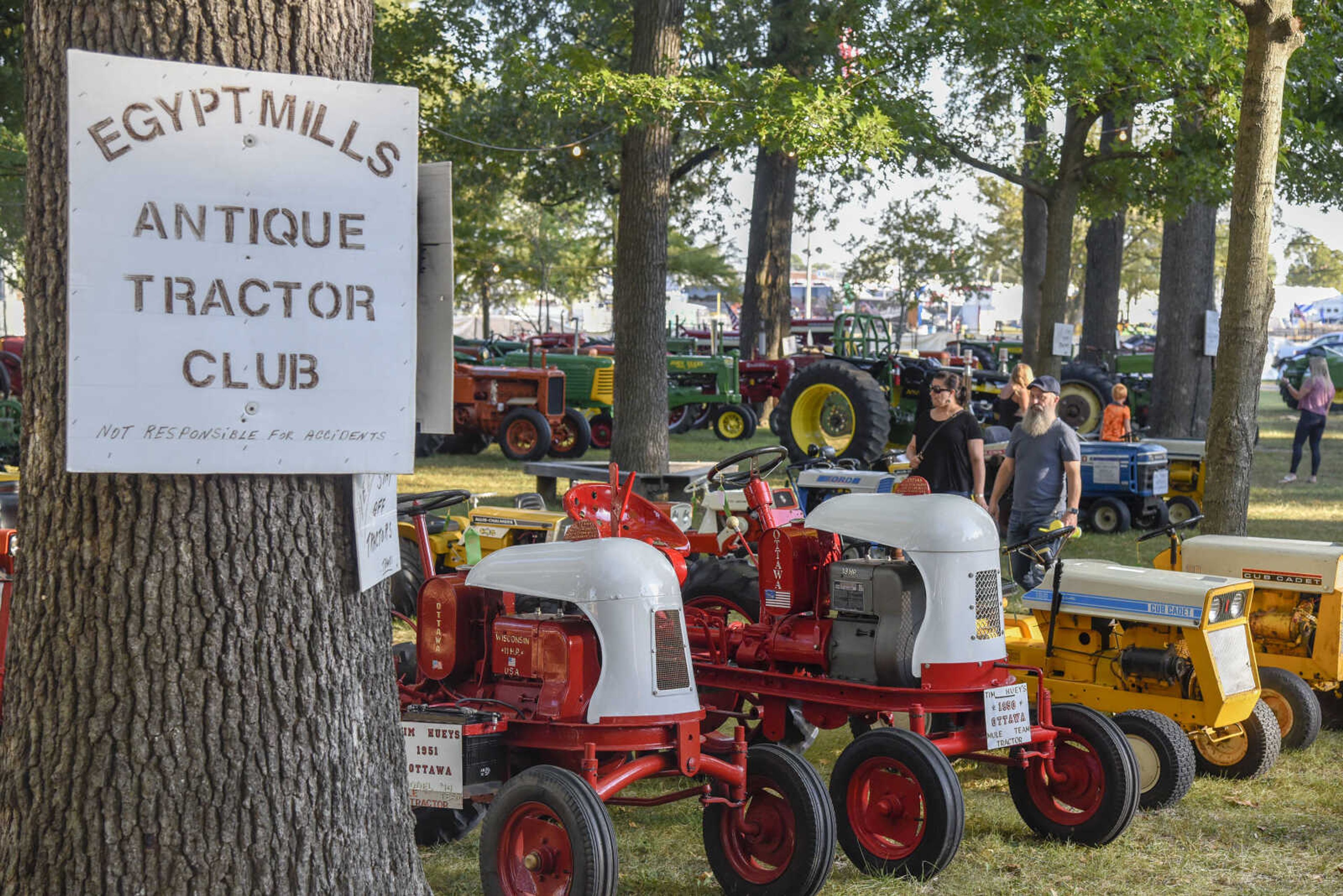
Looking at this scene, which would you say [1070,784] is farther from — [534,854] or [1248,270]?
[1248,270]

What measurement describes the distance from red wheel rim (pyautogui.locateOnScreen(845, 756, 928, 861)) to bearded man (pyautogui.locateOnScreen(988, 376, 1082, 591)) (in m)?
3.46

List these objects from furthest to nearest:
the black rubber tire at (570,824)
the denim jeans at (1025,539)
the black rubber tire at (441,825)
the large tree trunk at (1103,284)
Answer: the large tree trunk at (1103,284) → the denim jeans at (1025,539) → the black rubber tire at (441,825) → the black rubber tire at (570,824)

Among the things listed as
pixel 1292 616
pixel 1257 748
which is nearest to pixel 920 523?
pixel 1257 748

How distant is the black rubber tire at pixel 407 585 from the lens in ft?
26.2

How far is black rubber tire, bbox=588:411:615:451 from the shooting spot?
61.6 feet

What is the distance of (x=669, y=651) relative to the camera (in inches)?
169

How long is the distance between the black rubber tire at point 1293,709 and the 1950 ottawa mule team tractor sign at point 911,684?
1572 millimetres

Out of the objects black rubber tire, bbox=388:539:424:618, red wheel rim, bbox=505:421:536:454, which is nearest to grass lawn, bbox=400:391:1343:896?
black rubber tire, bbox=388:539:424:618

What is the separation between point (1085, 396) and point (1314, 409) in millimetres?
2688

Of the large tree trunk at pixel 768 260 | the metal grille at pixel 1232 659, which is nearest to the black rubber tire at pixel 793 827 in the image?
the metal grille at pixel 1232 659

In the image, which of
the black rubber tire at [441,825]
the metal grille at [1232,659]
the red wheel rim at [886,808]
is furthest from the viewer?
the metal grille at [1232,659]

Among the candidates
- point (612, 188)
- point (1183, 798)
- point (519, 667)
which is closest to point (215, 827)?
point (519, 667)

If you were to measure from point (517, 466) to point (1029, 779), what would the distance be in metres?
11.7

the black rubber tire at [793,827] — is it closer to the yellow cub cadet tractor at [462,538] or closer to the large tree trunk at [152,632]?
the large tree trunk at [152,632]
